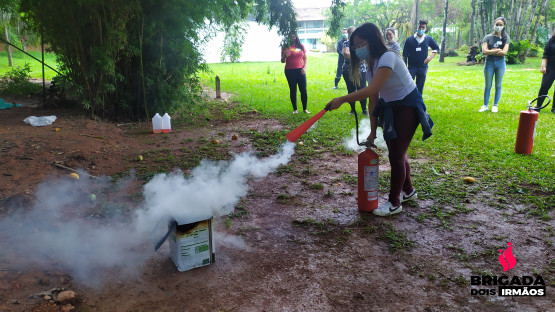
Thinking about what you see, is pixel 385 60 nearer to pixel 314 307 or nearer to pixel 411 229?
pixel 411 229

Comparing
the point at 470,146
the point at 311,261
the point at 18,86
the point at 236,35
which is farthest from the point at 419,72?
the point at 18,86

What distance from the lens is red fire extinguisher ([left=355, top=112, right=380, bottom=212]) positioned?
12.4ft

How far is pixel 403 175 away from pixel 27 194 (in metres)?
3.64

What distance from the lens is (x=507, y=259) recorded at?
3.08 m

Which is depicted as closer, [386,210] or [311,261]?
[311,261]

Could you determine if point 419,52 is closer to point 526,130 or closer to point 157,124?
point 526,130

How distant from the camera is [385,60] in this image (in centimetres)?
346

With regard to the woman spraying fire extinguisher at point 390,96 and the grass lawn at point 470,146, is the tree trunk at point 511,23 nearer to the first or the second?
the grass lawn at point 470,146

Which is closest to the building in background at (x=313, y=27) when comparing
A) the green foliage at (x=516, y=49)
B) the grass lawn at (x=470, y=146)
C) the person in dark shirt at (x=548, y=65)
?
the green foliage at (x=516, y=49)

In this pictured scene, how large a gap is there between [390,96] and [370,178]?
80cm

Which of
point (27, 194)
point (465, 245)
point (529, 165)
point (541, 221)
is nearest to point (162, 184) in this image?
point (27, 194)

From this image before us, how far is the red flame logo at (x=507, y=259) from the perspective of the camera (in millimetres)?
2980

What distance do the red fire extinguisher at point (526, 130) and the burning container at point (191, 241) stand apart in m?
4.80

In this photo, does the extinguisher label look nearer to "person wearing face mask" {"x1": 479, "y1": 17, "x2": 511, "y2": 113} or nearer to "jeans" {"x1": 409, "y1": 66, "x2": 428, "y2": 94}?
"jeans" {"x1": 409, "y1": 66, "x2": 428, "y2": 94}
